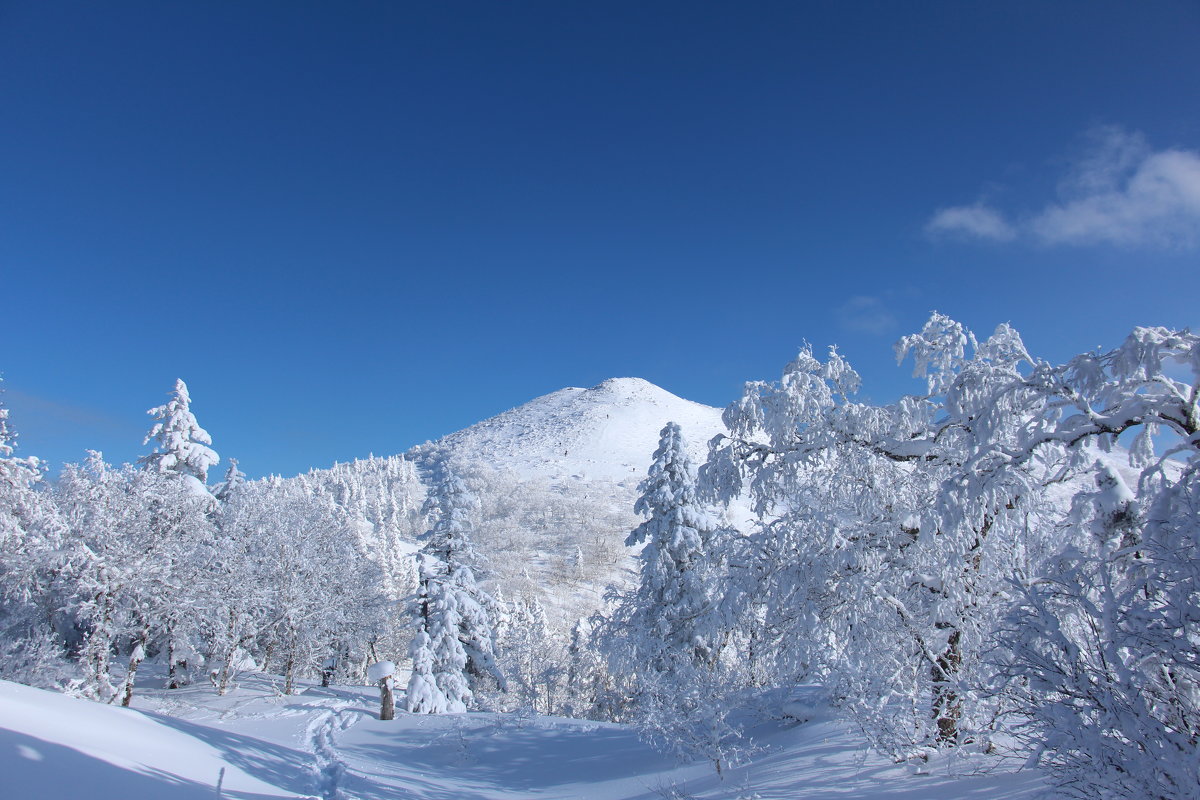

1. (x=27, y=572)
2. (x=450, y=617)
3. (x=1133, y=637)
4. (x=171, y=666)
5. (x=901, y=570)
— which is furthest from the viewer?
(x=171, y=666)

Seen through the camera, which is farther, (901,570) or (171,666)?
(171,666)

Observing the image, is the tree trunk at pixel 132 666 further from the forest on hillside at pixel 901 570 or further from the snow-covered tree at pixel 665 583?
the snow-covered tree at pixel 665 583

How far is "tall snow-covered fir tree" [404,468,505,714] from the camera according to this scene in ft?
84.7

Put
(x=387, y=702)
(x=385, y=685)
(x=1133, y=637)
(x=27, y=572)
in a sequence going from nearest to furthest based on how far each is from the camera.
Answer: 1. (x=1133, y=637)
2. (x=27, y=572)
3. (x=387, y=702)
4. (x=385, y=685)

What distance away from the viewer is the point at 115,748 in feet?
23.6

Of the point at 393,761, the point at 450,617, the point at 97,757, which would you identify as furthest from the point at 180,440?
the point at 97,757

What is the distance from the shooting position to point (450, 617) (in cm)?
2673

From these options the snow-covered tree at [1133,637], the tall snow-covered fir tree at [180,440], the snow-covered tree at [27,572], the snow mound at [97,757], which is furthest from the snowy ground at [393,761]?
the tall snow-covered fir tree at [180,440]

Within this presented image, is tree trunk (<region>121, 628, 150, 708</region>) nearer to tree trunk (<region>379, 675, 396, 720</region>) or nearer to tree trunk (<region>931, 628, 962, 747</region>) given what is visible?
tree trunk (<region>379, 675, 396, 720</region>)

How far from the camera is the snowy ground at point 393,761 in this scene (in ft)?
20.5

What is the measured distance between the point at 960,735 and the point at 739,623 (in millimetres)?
3265

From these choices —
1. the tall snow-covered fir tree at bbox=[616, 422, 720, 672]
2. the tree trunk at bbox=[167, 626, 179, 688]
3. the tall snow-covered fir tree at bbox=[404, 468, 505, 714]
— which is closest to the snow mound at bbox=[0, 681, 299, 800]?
the tall snow-covered fir tree at bbox=[616, 422, 720, 672]

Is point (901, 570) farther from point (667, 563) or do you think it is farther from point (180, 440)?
point (180, 440)

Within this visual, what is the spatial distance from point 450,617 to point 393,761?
10.5 meters
